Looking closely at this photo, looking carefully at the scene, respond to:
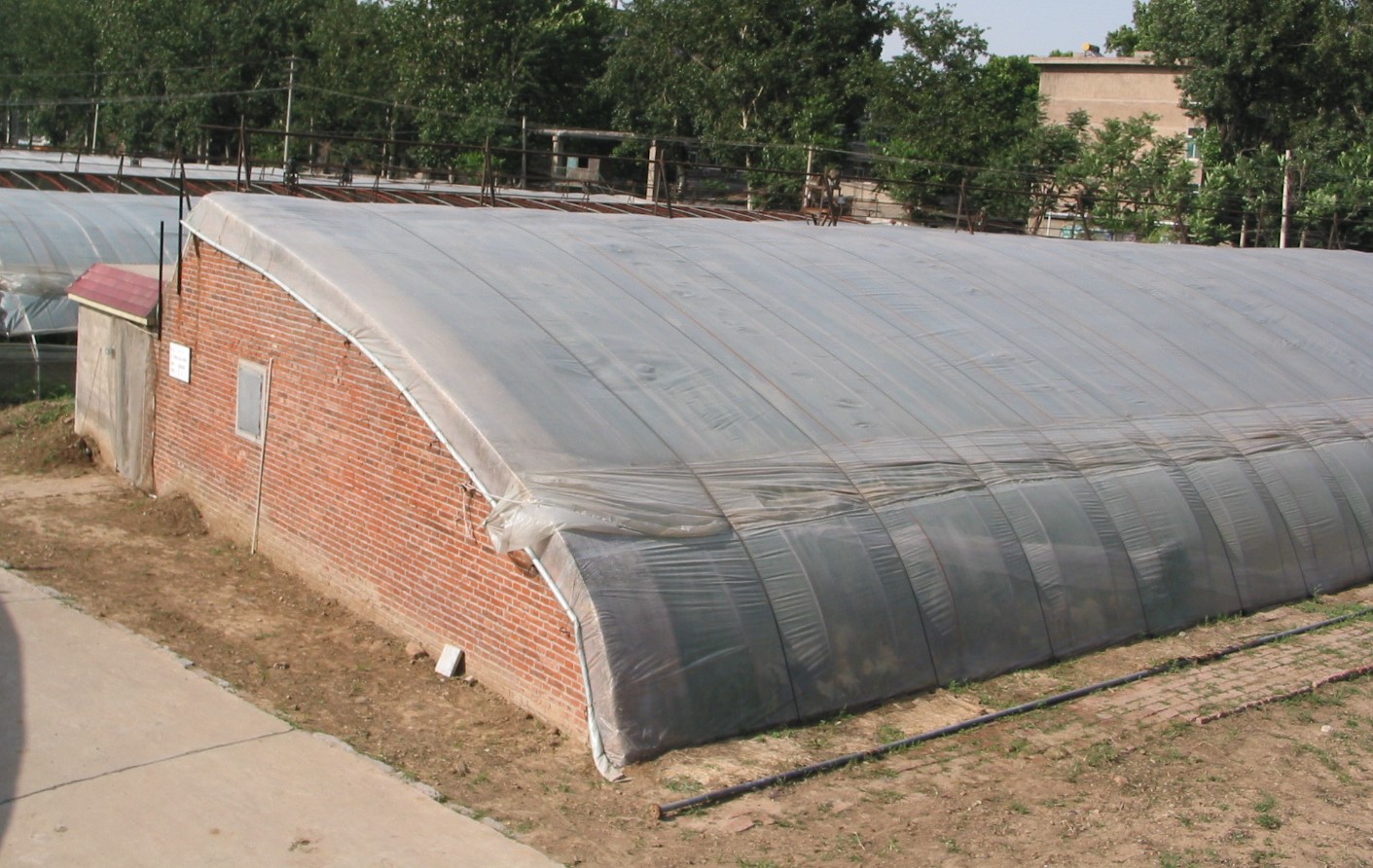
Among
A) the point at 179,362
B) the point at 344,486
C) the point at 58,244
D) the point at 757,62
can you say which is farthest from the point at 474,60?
the point at 344,486

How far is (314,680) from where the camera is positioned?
1133 cm

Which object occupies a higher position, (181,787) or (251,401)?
(251,401)

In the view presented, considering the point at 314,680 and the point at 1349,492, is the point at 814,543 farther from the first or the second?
the point at 1349,492

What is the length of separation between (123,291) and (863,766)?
12198 mm

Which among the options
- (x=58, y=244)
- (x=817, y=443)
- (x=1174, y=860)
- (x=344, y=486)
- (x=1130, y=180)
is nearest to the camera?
(x=1174, y=860)

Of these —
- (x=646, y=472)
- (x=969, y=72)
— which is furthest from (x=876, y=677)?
(x=969, y=72)

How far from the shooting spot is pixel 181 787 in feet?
29.5

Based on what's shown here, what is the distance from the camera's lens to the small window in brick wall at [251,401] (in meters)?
14.3

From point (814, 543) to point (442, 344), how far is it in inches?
144

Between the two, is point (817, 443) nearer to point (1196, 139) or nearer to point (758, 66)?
point (1196, 139)

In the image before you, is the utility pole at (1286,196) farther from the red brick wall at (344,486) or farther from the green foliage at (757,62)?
the red brick wall at (344,486)

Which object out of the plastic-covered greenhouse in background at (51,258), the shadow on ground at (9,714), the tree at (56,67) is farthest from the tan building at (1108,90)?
the tree at (56,67)

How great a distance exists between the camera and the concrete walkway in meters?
8.20

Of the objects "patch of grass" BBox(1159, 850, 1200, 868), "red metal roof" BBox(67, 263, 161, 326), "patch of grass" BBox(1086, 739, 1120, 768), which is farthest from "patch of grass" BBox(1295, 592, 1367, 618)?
"red metal roof" BBox(67, 263, 161, 326)
